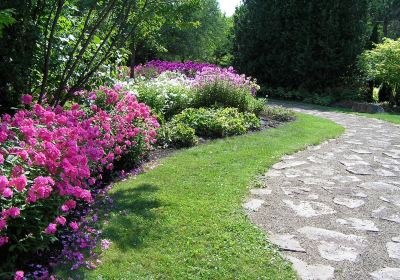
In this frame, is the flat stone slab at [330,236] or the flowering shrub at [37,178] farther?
the flat stone slab at [330,236]

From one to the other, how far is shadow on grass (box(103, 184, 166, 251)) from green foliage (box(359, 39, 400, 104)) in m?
11.7

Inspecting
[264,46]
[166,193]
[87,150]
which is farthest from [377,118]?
[87,150]

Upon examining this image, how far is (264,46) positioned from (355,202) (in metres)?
13.9

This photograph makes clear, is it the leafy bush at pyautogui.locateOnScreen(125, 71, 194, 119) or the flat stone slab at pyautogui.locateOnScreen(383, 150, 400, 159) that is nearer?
the flat stone slab at pyautogui.locateOnScreen(383, 150, 400, 159)

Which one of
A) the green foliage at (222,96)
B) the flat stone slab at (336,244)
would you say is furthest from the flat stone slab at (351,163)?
the green foliage at (222,96)

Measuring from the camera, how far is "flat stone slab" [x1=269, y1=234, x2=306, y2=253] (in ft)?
11.6

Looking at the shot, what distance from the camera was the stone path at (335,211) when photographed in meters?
3.36

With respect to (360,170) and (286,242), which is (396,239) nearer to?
(286,242)

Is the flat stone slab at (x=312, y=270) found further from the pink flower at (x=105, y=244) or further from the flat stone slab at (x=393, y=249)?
the pink flower at (x=105, y=244)

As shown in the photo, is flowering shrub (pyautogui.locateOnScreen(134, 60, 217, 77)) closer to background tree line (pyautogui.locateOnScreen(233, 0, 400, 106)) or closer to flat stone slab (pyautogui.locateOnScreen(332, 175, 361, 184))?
background tree line (pyautogui.locateOnScreen(233, 0, 400, 106))

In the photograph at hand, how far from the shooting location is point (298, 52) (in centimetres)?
1647

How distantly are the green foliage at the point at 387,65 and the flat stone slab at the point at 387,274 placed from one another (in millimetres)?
12069

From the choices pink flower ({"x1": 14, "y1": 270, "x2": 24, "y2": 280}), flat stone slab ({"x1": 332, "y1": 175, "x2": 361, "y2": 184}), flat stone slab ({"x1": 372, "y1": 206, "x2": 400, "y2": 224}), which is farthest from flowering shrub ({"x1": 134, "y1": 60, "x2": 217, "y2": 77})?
pink flower ({"x1": 14, "y1": 270, "x2": 24, "y2": 280})

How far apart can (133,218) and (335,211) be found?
211cm
